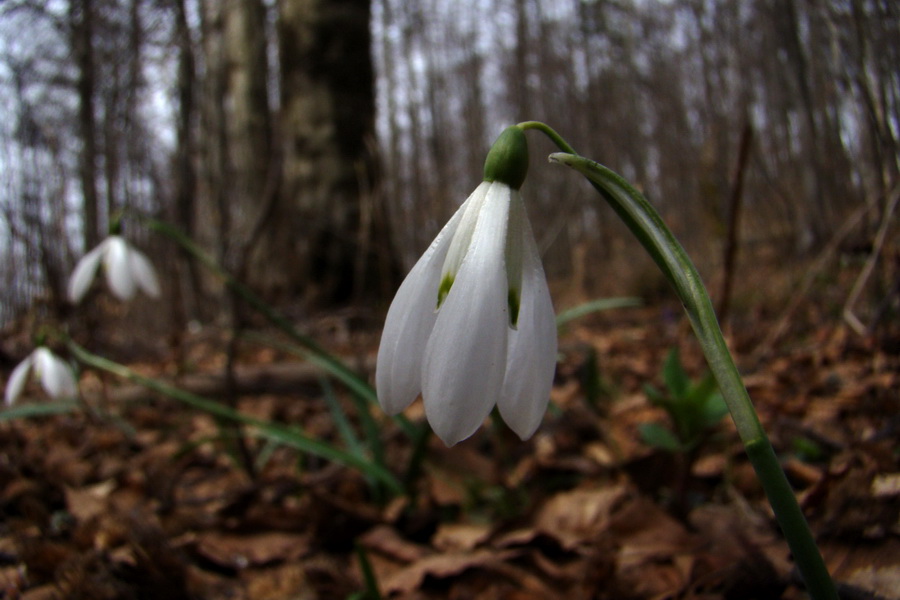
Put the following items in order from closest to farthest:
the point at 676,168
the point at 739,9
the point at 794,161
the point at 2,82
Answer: the point at 2,82
the point at 794,161
the point at 739,9
the point at 676,168

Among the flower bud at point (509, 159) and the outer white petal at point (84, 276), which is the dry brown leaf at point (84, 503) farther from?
the flower bud at point (509, 159)

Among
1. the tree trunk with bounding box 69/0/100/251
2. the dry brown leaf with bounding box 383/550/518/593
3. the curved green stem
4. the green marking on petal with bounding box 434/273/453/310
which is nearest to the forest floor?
the dry brown leaf with bounding box 383/550/518/593

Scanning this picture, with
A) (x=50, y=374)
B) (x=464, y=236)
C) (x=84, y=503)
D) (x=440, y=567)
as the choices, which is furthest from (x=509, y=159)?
(x=50, y=374)

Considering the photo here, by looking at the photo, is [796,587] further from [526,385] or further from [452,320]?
[452,320]

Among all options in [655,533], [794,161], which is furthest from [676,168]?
[655,533]

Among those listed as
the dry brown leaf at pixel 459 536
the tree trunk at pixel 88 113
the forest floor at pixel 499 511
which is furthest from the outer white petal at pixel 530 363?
the tree trunk at pixel 88 113

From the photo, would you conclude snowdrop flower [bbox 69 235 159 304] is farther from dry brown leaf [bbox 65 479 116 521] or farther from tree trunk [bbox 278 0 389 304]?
tree trunk [bbox 278 0 389 304]

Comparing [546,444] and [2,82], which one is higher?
[2,82]

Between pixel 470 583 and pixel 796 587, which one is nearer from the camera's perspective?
pixel 796 587

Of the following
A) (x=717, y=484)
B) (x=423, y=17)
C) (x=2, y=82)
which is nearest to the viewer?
(x=717, y=484)
